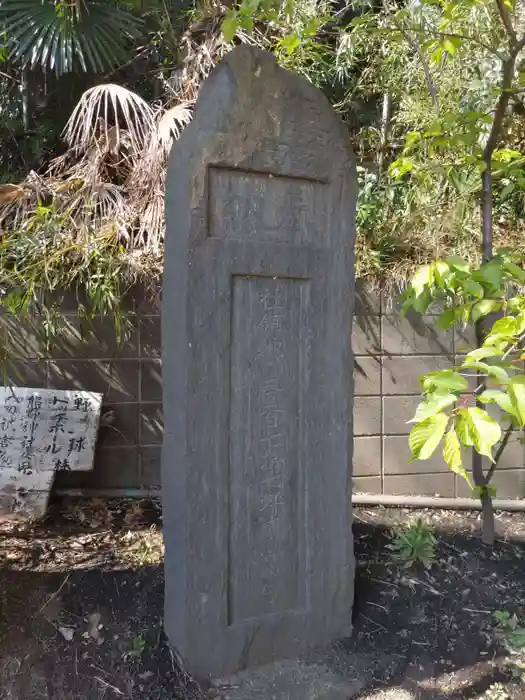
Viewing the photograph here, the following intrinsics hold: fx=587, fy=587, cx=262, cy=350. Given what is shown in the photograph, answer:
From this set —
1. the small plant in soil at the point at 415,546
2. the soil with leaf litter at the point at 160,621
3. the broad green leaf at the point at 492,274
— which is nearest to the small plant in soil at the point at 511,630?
the soil with leaf litter at the point at 160,621

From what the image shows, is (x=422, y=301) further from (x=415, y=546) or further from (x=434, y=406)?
(x=415, y=546)

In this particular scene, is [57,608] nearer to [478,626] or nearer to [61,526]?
[61,526]

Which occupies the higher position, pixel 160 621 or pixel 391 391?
pixel 391 391

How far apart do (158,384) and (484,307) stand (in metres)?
1.95

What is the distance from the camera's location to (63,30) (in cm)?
370

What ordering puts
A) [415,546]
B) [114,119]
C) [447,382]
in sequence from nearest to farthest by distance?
[447,382] < [415,546] < [114,119]

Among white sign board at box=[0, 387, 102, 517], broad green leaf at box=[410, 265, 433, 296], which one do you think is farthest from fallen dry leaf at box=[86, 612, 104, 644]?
broad green leaf at box=[410, 265, 433, 296]

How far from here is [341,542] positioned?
2344mm

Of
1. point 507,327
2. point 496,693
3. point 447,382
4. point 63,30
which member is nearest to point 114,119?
point 63,30

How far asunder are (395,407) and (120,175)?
232cm

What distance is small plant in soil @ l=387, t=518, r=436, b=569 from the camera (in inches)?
112

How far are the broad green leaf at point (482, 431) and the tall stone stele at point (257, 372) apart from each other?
777 millimetres

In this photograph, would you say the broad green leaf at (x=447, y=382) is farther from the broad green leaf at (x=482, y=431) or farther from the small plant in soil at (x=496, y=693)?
the small plant in soil at (x=496, y=693)

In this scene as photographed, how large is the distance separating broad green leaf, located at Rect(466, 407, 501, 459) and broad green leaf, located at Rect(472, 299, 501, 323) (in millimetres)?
882
